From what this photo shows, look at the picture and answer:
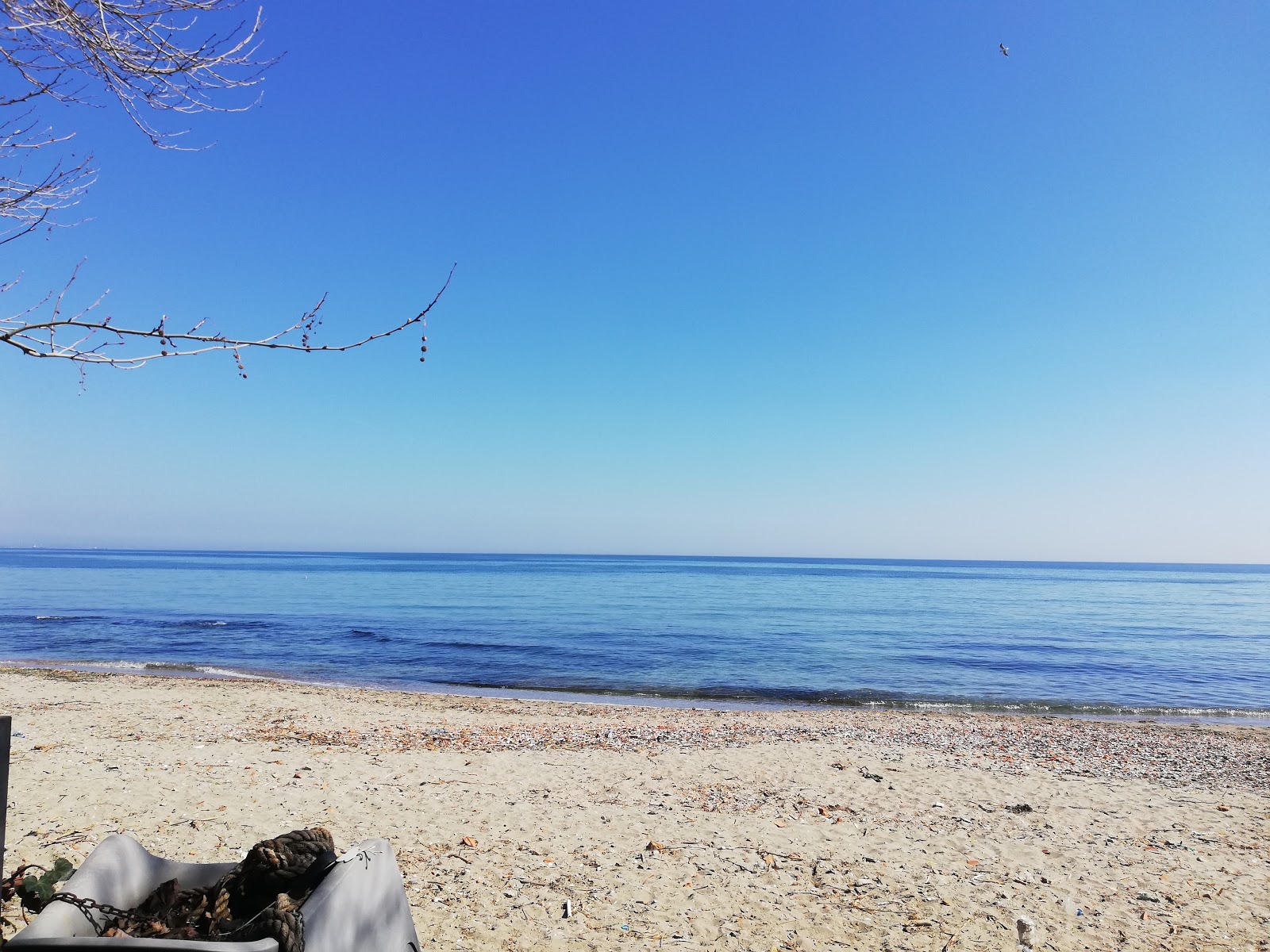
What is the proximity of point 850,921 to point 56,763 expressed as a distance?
856 centimetres

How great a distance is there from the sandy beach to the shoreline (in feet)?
17.7

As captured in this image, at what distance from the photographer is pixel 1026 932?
201 inches

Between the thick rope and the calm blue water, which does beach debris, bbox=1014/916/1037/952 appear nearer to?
the thick rope

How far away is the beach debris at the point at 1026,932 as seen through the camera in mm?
4952

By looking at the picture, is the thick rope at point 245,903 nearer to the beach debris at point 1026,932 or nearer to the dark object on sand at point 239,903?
the dark object on sand at point 239,903

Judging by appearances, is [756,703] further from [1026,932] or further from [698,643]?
[1026,932]

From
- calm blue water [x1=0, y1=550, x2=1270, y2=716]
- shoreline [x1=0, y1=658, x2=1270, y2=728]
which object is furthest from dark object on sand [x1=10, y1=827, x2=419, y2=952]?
calm blue water [x1=0, y1=550, x2=1270, y2=716]

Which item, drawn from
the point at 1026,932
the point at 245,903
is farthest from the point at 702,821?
the point at 245,903

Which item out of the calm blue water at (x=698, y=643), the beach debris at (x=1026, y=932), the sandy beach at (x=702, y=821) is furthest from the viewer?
the calm blue water at (x=698, y=643)

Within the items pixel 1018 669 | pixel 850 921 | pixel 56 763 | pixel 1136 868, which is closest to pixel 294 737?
pixel 56 763

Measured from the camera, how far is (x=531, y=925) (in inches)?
197

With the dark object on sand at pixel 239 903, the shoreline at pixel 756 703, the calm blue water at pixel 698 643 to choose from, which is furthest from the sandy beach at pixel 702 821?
the calm blue water at pixel 698 643

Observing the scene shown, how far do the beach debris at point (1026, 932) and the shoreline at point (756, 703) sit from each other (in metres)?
12.4

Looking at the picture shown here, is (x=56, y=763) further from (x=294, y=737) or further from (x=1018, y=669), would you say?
(x=1018, y=669)
